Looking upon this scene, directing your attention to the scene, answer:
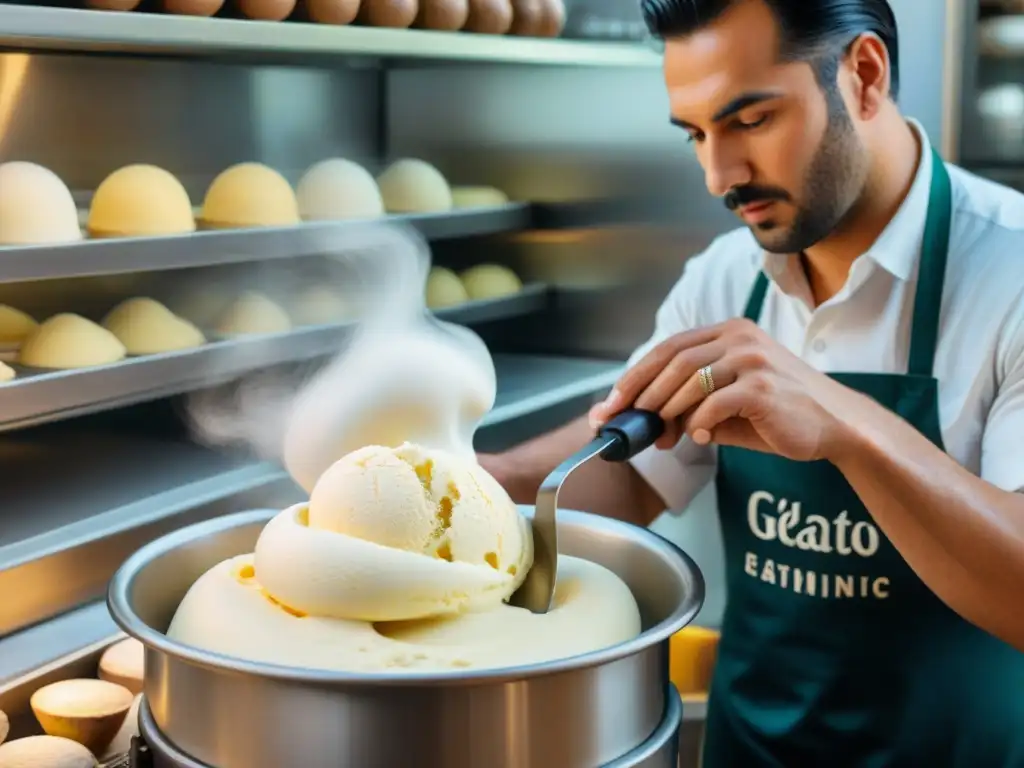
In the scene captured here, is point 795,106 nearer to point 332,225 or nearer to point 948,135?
point 332,225

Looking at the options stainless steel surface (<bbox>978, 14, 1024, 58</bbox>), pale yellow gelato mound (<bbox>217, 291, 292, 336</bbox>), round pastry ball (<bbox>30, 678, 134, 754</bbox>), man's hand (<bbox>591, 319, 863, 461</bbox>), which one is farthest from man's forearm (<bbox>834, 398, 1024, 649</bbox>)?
stainless steel surface (<bbox>978, 14, 1024, 58</bbox>)

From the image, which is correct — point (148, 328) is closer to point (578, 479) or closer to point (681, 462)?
point (578, 479)

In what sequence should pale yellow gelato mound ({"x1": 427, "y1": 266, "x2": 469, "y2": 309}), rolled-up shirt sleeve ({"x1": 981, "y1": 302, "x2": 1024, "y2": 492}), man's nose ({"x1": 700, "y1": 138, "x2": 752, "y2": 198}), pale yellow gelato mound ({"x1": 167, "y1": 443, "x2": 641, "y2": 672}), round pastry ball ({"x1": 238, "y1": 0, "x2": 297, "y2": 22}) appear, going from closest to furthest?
pale yellow gelato mound ({"x1": 167, "y1": 443, "x2": 641, "y2": 672}), rolled-up shirt sleeve ({"x1": 981, "y1": 302, "x2": 1024, "y2": 492}), man's nose ({"x1": 700, "y1": 138, "x2": 752, "y2": 198}), round pastry ball ({"x1": 238, "y1": 0, "x2": 297, "y2": 22}), pale yellow gelato mound ({"x1": 427, "y1": 266, "x2": 469, "y2": 309})

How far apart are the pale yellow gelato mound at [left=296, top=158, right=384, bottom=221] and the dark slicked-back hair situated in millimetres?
628

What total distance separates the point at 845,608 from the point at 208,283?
1093mm

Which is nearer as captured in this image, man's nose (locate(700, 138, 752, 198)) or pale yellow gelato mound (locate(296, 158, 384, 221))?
man's nose (locate(700, 138, 752, 198))

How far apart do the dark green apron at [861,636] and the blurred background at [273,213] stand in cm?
63

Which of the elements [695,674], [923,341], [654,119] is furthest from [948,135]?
[695,674]

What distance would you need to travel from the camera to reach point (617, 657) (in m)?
0.67

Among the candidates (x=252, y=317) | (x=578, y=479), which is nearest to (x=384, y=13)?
(x=252, y=317)

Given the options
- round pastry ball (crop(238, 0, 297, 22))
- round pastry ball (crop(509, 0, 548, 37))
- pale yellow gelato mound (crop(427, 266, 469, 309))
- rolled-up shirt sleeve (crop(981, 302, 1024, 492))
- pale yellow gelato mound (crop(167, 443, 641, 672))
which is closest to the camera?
pale yellow gelato mound (crop(167, 443, 641, 672))

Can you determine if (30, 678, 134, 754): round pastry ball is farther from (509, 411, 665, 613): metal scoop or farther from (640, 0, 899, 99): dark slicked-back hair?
(640, 0, 899, 99): dark slicked-back hair

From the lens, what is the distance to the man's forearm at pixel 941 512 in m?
1.13

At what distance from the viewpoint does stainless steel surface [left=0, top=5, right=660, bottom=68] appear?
115 centimetres
